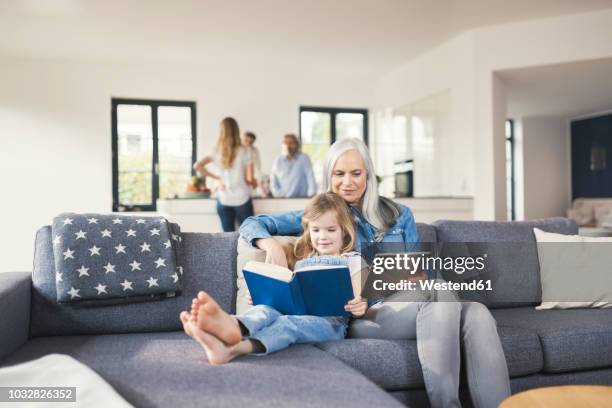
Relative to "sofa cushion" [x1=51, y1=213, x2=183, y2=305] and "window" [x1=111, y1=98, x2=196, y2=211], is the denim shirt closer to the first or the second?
"sofa cushion" [x1=51, y1=213, x2=183, y2=305]

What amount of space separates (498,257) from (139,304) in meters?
1.61

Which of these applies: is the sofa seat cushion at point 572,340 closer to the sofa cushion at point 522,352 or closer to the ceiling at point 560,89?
the sofa cushion at point 522,352

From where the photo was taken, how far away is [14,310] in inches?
70.2

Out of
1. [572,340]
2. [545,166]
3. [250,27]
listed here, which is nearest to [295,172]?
[250,27]

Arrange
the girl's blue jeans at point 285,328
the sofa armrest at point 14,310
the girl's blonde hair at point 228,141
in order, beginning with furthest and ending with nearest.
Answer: the girl's blonde hair at point 228,141, the sofa armrest at point 14,310, the girl's blue jeans at point 285,328

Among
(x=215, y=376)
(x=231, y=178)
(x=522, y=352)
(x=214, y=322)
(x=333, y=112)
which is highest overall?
(x=333, y=112)

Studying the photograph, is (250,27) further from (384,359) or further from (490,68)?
(384,359)

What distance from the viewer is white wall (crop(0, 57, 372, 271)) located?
6.65 m

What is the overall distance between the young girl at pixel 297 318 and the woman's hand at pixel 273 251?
0.23 ft

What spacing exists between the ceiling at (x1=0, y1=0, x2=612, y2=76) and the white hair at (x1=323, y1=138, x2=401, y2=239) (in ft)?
10.3

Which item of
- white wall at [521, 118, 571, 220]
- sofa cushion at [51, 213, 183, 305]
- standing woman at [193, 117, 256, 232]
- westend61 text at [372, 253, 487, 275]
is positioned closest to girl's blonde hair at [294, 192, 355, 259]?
westend61 text at [372, 253, 487, 275]

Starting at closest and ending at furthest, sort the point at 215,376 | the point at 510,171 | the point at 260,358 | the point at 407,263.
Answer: the point at 215,376 → the point at 260,358 → the point at 407,263 → the point at 510,171

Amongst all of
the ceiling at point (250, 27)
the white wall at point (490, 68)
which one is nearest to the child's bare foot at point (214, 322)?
the ceiling at point (250, 27)

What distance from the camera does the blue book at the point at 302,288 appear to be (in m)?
1.65
